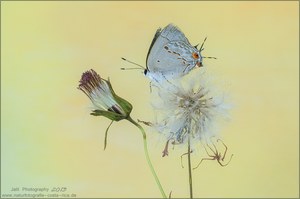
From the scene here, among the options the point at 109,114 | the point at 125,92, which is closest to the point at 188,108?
the point at 109,114

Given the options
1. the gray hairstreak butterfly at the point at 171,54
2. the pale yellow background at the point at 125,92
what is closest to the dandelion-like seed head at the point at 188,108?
the gray hairstreak butterfly at the point at 171,54

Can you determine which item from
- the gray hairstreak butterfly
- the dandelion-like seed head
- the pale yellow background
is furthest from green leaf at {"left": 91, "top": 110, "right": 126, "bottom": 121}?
the pale yellow background

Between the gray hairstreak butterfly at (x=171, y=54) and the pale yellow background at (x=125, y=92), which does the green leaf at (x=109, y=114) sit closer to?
the gray hairstreak butterfly at (x=171, y=54)

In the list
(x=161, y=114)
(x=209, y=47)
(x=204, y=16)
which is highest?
(x=204, y=16)

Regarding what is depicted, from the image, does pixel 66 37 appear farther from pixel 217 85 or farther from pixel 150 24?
pixel 217 85

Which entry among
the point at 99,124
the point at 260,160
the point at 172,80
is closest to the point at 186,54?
the point at 172,80
